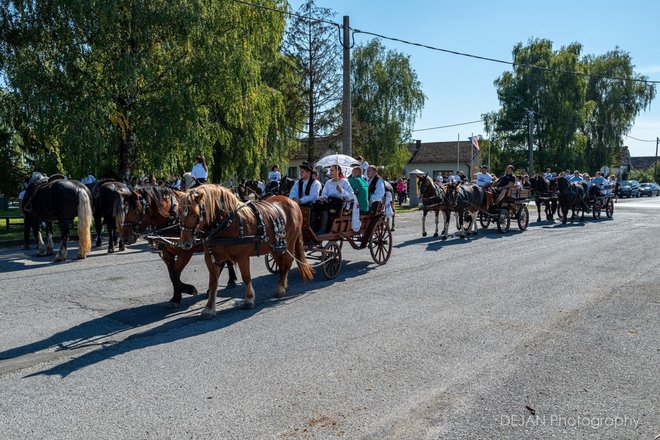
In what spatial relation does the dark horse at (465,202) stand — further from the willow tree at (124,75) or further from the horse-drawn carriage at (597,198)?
the horse-drawn carriage at (597,198)

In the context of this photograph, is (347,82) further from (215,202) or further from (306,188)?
(215,202)

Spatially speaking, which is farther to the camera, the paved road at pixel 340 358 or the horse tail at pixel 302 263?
the horse tail at pixel 302 263

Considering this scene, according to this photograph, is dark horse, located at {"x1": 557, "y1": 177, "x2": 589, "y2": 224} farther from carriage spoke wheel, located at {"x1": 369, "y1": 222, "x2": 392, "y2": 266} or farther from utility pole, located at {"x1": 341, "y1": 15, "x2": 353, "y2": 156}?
carriage spoke wheel, located at {"x1": 369, "y1": 222, "x2": 392, "y2": 266}

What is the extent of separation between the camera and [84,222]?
11328mm

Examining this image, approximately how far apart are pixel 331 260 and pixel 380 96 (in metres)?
31.8

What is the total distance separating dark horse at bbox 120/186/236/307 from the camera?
7441mm

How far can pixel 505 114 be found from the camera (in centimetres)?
4697

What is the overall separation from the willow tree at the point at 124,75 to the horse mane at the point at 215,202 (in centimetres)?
1038

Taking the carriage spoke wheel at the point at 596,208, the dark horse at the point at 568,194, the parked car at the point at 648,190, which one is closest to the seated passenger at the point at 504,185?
the dark horse at the point at 568,194

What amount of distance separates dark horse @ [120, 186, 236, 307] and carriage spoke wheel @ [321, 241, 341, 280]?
109 inches

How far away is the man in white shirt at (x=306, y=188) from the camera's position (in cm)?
996

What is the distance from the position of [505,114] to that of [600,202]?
24.3m

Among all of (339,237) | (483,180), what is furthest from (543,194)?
(339,237)

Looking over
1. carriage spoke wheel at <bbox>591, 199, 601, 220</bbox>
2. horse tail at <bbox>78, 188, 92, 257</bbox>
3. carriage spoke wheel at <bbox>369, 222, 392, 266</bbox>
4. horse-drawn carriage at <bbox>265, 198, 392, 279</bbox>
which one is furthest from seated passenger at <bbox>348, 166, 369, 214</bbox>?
carriage spoke wheel at <bbox>591, 199, 601, 220</bbox>
